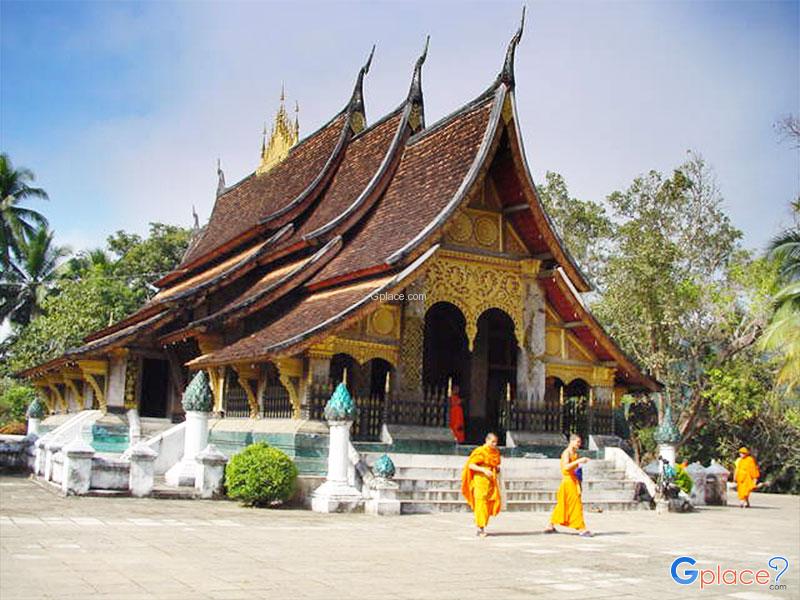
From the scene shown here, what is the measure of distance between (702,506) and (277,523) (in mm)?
10567

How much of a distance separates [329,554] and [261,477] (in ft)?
12.5

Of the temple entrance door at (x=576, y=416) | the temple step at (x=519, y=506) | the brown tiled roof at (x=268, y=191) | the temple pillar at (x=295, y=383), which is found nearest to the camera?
the temple step at (x=519, y=506)

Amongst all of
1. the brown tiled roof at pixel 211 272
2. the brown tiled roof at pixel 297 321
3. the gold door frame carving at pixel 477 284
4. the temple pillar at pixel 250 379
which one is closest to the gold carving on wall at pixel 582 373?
the gold door frame carving at pixel 477 284

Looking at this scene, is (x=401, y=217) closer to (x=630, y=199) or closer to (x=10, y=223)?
(x=630, y=199)

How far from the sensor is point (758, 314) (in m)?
26.1

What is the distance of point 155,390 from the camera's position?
62.8 ft

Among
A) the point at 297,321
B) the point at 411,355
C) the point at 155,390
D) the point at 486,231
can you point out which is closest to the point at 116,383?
the point at 155,390

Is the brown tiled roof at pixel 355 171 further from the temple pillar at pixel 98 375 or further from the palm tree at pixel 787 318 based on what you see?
the palm tree at pixel 787 318

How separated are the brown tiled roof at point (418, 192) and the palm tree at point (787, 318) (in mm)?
7714

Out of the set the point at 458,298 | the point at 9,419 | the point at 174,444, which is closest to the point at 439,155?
the point at 458,298

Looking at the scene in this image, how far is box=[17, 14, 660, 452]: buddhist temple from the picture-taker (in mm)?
13820

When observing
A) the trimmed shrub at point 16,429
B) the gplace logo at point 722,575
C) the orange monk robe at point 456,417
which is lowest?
the gplace logo at point 722,575

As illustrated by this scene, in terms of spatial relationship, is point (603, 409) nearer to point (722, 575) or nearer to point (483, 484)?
point (483, 484)

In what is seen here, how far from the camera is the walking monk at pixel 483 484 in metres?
9.54
